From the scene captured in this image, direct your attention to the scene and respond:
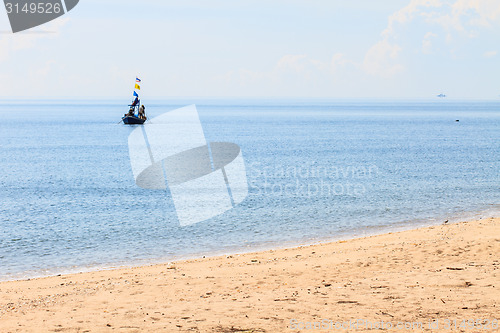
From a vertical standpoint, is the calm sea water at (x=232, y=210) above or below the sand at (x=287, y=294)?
below

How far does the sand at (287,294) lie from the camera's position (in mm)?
9633

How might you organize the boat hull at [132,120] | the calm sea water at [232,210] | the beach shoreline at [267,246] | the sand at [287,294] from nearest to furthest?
the sand at [287,294] → the beach shoreline at [267,246] → the calm sea water at [232,210] → the boat hull at [132,120]

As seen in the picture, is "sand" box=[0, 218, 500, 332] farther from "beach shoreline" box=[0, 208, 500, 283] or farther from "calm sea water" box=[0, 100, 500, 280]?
"calm sea water" box=[0, 100, 500, 280]

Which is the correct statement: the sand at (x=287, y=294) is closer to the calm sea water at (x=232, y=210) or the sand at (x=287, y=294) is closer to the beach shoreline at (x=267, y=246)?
the beach shoreline at (x=267, y=246)

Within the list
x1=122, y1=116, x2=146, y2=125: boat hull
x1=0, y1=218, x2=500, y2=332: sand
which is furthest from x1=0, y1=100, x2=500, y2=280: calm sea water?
x1=122, y1=116, x2=146, y2=125: boat hull

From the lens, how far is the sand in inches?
379

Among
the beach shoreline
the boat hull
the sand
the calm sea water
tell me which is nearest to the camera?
the sand

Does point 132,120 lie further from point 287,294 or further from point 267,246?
point 287,294

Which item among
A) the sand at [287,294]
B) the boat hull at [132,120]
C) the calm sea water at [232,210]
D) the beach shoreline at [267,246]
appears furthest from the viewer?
the boat hull at [132,120]

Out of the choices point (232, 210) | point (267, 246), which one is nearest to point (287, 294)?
point (267, 246)

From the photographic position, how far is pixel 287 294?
1153 cm

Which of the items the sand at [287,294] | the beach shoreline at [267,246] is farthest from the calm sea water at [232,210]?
the sand at [287,294]

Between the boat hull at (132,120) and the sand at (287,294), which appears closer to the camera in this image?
the sand at (287,294)

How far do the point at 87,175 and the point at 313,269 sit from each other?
4200 centimetres
